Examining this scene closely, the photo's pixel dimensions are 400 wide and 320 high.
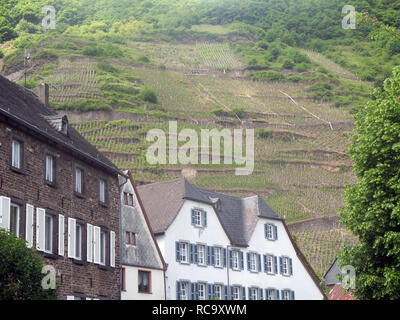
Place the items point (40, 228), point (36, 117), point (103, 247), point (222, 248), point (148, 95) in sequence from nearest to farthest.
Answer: point (40, 228) → point (36, 117) → point (103, 247) → point (222, 248) → point (148, 95)

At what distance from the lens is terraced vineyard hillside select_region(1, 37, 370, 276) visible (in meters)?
93.9

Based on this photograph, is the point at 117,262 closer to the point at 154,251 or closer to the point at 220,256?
the point at 154,251

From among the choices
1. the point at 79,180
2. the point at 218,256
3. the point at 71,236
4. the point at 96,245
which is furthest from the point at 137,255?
the point at 218,256

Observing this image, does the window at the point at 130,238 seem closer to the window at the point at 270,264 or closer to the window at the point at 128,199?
the window at the point at 128,199

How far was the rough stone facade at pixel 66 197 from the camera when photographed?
23.5 meters

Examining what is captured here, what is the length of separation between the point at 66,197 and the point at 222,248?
1820cm

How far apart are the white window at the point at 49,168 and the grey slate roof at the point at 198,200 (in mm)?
14353

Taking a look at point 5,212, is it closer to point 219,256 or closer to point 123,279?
point 123,279

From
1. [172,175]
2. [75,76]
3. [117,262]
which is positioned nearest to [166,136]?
[172,175]

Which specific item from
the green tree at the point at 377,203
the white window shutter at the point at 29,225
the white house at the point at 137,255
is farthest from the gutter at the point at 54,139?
the green tree at the point at 377,203

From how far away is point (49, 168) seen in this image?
2625 centimetres

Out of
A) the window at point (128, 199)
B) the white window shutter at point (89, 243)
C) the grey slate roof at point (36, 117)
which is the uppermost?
the grey slate roof at point (36, 117)

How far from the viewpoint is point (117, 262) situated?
30.8 m

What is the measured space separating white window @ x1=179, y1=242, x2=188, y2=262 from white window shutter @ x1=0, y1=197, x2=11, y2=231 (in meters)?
18.7
